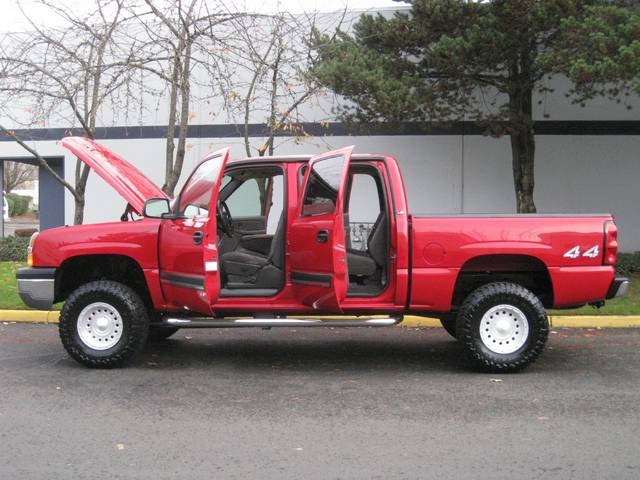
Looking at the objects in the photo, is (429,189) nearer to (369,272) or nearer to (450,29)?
(450,29)

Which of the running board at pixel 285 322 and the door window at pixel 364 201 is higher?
the door window at pixel 364 201

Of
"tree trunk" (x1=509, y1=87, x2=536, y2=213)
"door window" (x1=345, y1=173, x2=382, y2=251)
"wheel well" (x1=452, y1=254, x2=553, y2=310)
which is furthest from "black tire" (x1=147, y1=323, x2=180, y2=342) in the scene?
"tree trunk" (x1=509, y1=87, x2=536, y2=213)

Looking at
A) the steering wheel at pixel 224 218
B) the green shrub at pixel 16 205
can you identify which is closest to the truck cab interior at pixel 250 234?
the steering wheel at pixel 224 218

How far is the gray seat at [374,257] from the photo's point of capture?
656 cm

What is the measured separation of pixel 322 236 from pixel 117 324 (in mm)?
2169

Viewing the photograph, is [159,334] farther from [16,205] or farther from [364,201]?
[16,205]

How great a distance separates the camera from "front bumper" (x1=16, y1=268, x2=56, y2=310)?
6480 millimetres

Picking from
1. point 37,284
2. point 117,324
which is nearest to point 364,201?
point 117,324

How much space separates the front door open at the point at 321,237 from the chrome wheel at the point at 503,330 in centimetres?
137

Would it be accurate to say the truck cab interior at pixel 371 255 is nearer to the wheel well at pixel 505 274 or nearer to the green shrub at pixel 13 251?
the wheel well at pixel 505 274

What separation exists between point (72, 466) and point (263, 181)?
385 centimetres

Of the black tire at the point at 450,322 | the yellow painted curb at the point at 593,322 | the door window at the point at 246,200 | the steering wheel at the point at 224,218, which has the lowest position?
the yellow painted curb at the point at 593,322

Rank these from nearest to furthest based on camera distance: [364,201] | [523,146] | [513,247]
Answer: [513,247]
[364,201]
[523,146]

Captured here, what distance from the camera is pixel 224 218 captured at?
700cm
